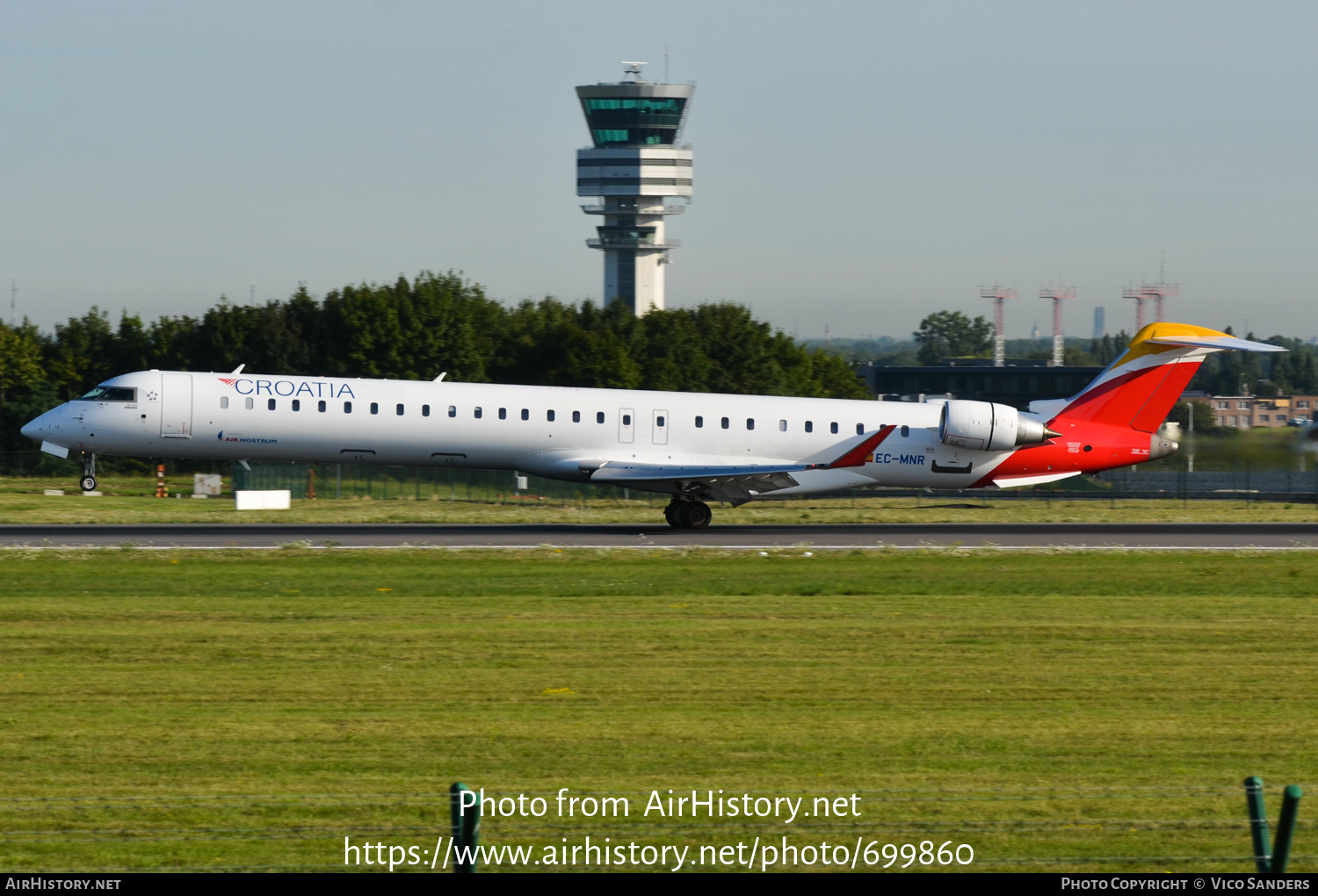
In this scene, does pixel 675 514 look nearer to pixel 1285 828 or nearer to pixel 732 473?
pixel 732 473

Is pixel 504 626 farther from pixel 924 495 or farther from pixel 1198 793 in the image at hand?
pixel 924 495

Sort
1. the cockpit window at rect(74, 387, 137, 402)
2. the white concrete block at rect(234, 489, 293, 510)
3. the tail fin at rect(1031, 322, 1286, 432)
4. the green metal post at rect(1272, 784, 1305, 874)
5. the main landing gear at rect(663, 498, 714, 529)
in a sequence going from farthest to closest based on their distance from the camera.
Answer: the white concrete block at rect(234, 489, 293, 510) < the tail fin at rect(1031, 322, 1286, 432) < the main landing gear at rect(663, 498, 714, 529) < the cockpit window at rect(74, 387, 137, 402) < the green metal post at rect(1272, 784, 1305, 874)

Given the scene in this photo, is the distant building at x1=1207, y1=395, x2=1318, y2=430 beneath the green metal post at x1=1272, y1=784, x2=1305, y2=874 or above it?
above

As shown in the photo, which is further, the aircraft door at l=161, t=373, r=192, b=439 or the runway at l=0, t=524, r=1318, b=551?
the aircraft door at l=161, t=373, r=192, b=439

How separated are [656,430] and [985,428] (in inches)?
321

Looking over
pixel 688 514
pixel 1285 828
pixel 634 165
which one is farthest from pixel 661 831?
pixel 634 165

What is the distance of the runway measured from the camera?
1171 inches

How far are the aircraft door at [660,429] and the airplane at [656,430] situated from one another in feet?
0.10

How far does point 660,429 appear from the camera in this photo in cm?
3247

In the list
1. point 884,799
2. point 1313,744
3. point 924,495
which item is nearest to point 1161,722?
point 1313,744

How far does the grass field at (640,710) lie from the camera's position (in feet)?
31.0

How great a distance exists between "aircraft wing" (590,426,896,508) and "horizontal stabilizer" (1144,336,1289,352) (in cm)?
726

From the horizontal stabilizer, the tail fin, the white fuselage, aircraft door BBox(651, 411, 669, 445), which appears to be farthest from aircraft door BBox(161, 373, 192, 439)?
the horizontal stabilizer

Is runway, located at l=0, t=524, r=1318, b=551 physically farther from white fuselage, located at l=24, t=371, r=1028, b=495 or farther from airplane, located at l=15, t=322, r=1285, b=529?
white fuselage, located at l=24, t=371, r=1028, b=495
